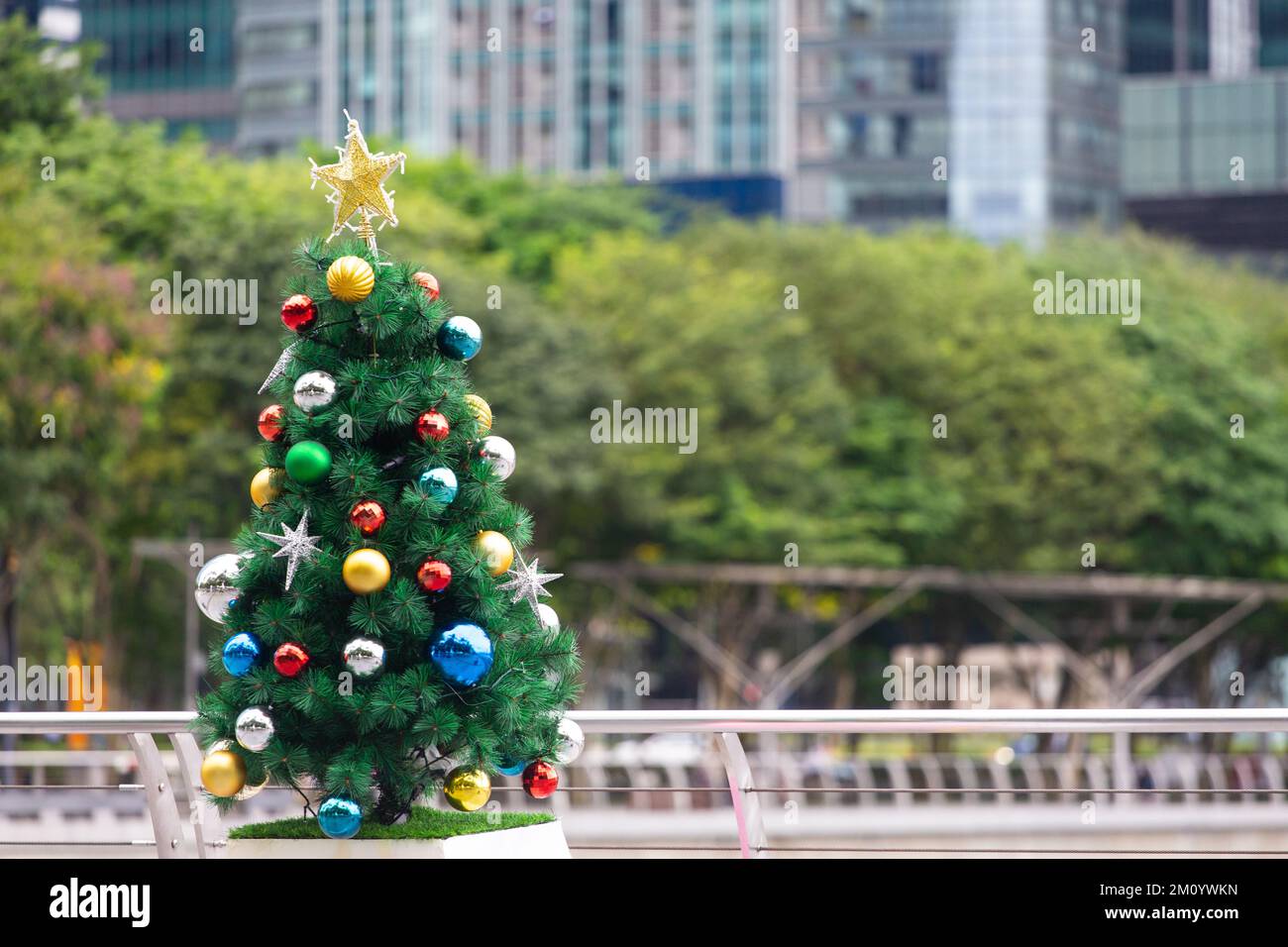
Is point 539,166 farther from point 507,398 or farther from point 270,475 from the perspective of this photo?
point 270,475

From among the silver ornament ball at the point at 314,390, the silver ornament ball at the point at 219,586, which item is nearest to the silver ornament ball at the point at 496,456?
the silver ornament ball at the point at 314,390

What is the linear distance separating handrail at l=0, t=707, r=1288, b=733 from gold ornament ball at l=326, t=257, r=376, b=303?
192cm

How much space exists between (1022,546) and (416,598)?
128 feet

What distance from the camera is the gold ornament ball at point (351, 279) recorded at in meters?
9.13

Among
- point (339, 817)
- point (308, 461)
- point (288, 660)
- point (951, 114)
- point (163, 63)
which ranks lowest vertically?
point (339, 817)

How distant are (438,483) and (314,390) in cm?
63

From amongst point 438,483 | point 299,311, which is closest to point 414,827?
point 438,483

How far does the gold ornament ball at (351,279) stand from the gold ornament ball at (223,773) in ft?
6.32

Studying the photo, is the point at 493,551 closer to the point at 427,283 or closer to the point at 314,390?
the point at 314,390

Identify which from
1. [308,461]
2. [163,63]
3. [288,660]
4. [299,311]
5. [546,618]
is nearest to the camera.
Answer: [288,660]

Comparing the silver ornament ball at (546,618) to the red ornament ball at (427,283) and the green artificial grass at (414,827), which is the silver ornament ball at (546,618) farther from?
the red ornament ball at (427,283)

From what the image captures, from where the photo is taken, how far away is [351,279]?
9133mm

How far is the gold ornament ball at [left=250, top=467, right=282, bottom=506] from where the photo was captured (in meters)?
9.23
